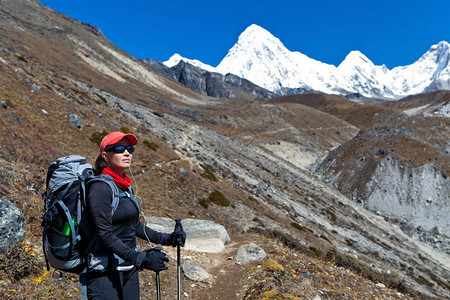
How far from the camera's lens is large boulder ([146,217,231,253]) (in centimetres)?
1320

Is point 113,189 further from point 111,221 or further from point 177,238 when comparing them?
point 177,238

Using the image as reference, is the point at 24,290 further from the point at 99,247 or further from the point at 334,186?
the point at 334,186

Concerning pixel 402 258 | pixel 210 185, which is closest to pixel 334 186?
pixel 402 258

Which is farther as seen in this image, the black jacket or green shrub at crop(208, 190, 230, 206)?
green shrub at crop(208, 190, 230, 206)

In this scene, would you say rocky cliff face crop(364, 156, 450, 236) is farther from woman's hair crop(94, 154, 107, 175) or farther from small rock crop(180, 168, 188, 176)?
woman's hair crop(94, 154, 107, 175)

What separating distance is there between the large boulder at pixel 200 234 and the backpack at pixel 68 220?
29.8 feet

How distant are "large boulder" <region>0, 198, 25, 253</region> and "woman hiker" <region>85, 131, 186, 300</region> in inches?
182

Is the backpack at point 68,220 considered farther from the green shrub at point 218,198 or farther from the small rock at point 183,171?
the small rock at point 183,171

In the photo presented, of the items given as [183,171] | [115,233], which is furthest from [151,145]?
[115,233]

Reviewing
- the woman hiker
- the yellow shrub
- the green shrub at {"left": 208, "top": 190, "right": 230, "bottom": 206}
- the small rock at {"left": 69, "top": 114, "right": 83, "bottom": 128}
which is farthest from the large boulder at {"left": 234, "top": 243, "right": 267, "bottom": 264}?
the small rock at {"left": 69, "top": 114, "right": 83, "bottom": 128}

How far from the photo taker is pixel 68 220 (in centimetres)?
380

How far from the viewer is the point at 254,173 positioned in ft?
149

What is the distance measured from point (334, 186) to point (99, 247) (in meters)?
60.6

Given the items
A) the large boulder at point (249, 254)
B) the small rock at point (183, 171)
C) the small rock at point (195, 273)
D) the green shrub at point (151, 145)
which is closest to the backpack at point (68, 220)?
the small rock at point (195, 273)
